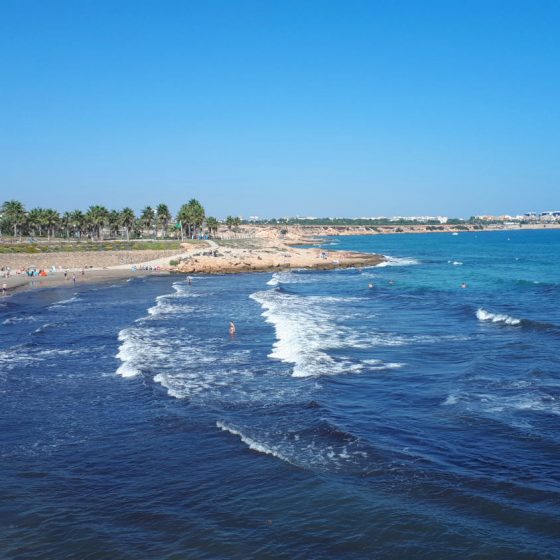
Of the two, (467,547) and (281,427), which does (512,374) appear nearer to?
(281,427)

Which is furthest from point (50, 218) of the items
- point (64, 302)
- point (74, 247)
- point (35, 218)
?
point (64, 302)

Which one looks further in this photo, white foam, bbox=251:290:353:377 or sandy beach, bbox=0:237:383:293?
sandy beach, bbox=0:237:383:293

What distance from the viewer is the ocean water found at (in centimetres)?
1177

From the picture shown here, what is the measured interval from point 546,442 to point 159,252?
84.5 m

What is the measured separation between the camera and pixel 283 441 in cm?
1652

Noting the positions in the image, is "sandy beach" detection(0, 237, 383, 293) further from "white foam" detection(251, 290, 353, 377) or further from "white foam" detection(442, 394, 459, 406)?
"white foam" detection(442, 394, 459, 406)

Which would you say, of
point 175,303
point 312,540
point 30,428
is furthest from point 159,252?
point 312,540

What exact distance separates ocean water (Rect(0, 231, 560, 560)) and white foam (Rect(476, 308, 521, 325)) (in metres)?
0.62

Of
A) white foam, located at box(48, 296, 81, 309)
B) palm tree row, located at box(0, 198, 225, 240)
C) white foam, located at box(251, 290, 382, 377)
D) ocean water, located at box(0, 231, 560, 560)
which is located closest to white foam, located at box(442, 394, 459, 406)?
ocean water, located at box(0, 231, 560, 560)

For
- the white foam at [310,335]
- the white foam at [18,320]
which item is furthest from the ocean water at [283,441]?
the white foam at [18,320]

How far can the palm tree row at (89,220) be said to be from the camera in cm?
11412

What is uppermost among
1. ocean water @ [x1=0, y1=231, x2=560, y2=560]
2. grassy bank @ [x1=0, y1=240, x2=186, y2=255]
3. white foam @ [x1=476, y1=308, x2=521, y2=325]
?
grassy bank @ [x1=0, y1=240, x2=186, y2=255]

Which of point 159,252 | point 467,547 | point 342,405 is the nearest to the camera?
point 467,547

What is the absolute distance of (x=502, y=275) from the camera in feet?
226
